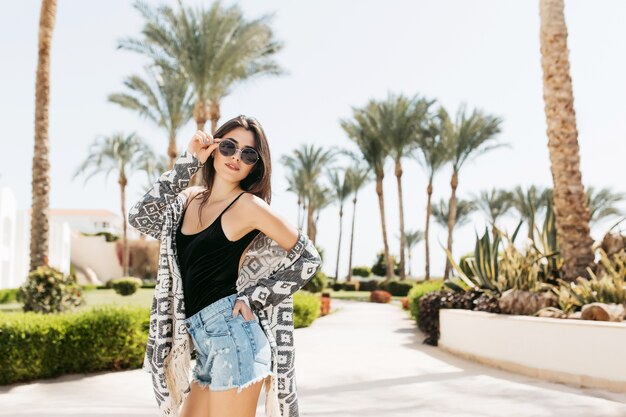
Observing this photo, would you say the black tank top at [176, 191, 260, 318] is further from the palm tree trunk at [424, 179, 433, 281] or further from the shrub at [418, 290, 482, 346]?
the palm tree trunk at [424, 179, 433, 281]

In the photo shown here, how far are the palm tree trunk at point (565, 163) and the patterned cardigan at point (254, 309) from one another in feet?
28.5

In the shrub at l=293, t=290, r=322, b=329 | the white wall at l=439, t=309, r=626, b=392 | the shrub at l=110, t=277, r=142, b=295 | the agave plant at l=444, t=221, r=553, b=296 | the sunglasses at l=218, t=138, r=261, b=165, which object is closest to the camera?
the sunglasses at l=218, t=138, r=261, b=165

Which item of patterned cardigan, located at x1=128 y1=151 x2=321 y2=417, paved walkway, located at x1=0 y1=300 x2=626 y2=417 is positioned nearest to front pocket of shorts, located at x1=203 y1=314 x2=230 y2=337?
patterned cardigan, located at x1=128 y1=151 x2=321 y2=417

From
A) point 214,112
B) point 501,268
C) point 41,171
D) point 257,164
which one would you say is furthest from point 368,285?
point 257,164

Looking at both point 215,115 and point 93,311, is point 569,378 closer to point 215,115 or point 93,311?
point 93,311

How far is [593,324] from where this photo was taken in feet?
24.2

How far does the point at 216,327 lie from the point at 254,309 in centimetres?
16

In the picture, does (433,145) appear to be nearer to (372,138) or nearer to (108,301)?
(372,138)

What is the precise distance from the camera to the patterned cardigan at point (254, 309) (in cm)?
247

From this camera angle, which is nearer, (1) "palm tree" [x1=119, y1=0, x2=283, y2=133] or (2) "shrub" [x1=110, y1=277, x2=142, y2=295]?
(1) "palm tree" [x1=119, y1=0, x2=283, y2=133]

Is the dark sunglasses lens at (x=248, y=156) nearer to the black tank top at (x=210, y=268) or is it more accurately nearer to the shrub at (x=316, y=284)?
the black tank top at (x=210, y=268)

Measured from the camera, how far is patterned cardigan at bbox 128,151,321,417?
2469mm

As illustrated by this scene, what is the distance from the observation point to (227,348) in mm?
2291

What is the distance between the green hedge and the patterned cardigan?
20.3 ft
